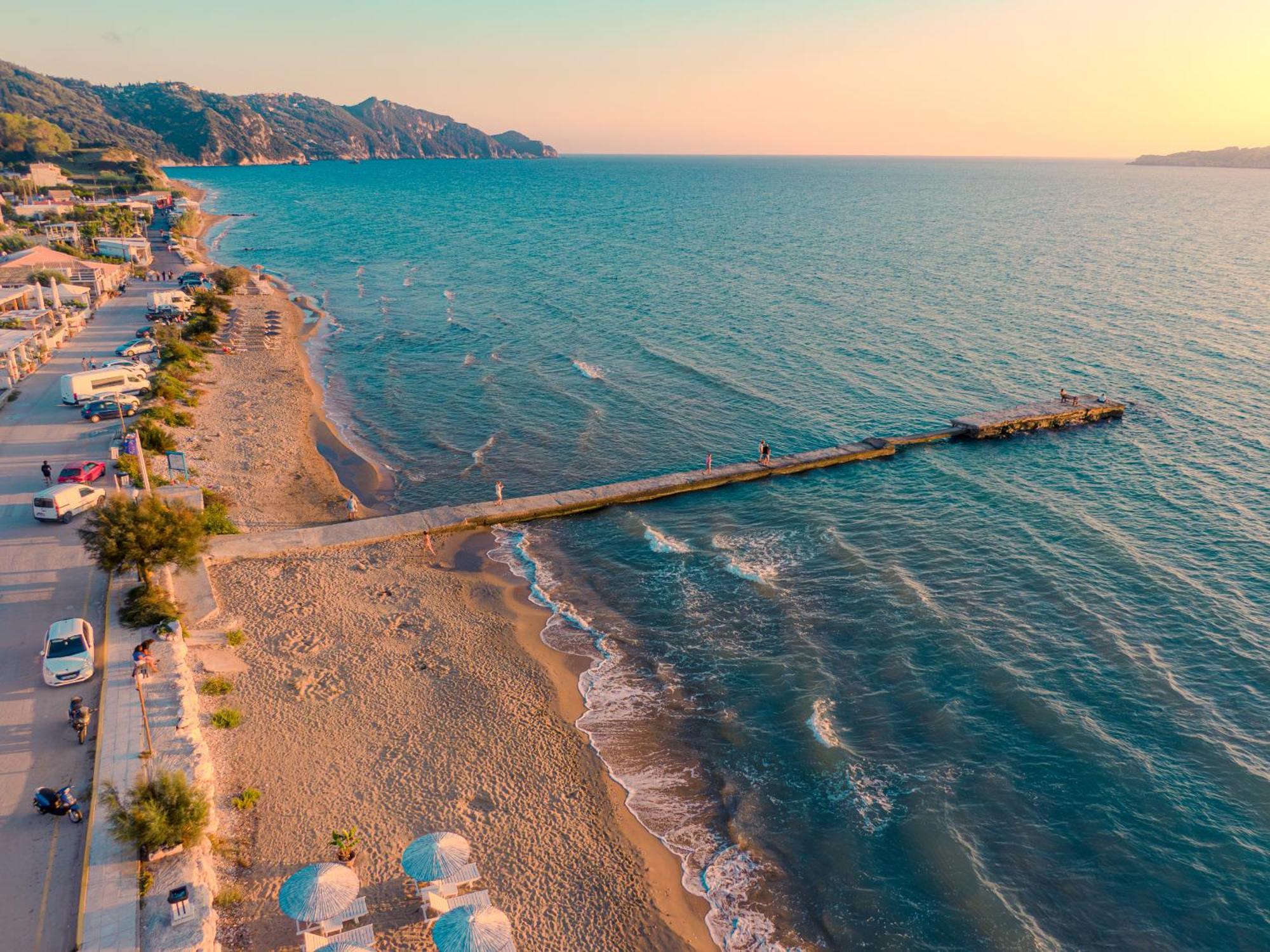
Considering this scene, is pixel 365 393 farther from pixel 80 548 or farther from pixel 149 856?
pixel 149 856

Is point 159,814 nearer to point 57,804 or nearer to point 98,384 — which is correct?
point 57,804

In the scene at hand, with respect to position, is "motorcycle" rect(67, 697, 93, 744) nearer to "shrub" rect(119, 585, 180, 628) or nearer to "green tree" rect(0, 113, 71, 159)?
"shrub" rect(119, 585, 180, 628)

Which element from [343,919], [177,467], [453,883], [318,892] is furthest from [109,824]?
[177,467]

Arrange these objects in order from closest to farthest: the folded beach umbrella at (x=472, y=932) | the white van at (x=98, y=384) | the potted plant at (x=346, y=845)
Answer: the folded beach umbrella at (x=472, y=932) → the potted plant at (x=346, y=845) → the white van at (x=98, y=384)

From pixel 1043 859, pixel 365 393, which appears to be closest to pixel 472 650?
pixel 1043 859

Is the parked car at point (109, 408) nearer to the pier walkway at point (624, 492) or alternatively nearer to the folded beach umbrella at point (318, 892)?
the pier walkway at point (624, 492)

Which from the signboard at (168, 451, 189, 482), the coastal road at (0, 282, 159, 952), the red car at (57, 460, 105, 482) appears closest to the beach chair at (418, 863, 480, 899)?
the coastal road at (0, 282, 159, 952)

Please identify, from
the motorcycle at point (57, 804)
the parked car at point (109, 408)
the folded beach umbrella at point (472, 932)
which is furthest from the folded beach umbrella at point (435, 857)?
the parked car at point (109, 408)
